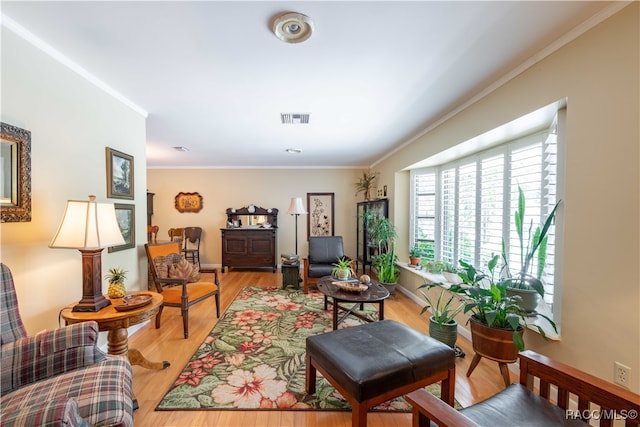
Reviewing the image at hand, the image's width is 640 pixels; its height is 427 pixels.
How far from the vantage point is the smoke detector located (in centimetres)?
140

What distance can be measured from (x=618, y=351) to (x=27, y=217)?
3.48m

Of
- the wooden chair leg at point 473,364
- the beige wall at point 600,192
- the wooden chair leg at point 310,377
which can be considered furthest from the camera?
the wooden chair leg at point 473,364

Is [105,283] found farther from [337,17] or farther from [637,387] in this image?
[637,387]

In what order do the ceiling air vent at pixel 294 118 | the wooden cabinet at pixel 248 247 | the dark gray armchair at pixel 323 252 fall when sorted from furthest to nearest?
the wooden cabinet at pixel 248 247, the dark gray armchair at pixel 323 252, the ceiling air vent at pixel 294 118

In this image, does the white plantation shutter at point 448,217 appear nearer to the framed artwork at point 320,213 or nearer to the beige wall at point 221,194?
the framed artwork at point 320,213

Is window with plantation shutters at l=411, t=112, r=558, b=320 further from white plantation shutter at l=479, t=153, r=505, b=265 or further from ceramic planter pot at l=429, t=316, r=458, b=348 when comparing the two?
ceramic planter pot at l=429, t=316, r=458, b=348

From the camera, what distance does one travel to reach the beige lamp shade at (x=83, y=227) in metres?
1.58

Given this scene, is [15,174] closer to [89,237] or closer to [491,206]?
[89,237]

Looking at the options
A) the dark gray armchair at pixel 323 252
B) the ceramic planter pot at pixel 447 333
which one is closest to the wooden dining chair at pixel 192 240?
the dark gray armchair at pixel 323 252

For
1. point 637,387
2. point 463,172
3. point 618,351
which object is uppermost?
point 463,172

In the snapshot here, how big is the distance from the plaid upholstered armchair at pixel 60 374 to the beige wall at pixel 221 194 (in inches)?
180

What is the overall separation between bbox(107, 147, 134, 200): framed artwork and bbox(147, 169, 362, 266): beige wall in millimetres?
3263

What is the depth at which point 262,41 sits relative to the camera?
160 centimetres

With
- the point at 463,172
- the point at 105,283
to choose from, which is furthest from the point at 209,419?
the point at 463,172
